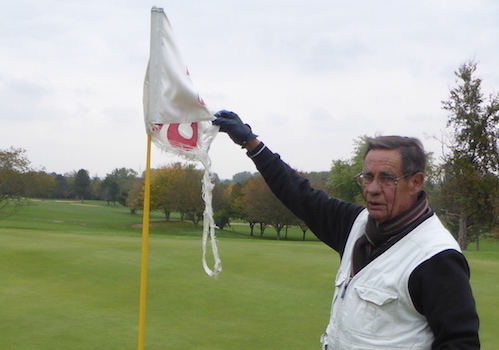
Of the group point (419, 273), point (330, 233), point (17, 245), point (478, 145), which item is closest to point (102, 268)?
point (17, 245)

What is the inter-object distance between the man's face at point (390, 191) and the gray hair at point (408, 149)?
0.02 metres

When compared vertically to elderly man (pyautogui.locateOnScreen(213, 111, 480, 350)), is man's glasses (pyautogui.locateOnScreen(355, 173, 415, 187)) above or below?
above

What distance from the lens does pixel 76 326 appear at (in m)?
6.27

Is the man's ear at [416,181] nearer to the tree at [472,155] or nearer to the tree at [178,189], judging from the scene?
the tree at [472,155]

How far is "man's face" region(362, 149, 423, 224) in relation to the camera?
2.27 meters

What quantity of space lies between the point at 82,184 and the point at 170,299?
73923 mm

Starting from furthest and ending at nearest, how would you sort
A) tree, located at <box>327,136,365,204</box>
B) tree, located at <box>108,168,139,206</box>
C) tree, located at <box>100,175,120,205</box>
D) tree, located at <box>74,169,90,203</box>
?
tree, located at <box>74,169,90,203</box> < tree, located at <box>100,175,120,205</box> < tree, located at <box>108,168,139,206</box> < tree, located at <box>327,136,365,204</box>

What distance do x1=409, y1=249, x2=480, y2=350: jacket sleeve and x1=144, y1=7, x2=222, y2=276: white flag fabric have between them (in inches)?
55.8

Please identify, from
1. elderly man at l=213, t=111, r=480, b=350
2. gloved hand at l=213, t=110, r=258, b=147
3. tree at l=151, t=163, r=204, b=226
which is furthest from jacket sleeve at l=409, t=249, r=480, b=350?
tree at l=151, t=163, r=204, b=226

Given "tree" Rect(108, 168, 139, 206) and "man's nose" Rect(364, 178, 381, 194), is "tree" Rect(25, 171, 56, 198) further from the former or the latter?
"man's nose" Rect(364, 178, 381, 194)

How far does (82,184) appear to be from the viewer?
258 feet

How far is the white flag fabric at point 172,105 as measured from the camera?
3238mm

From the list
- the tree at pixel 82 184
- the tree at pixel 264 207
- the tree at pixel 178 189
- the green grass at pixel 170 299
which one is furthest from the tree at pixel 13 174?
the tree at pixel 82 184

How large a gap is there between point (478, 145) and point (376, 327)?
31.1m
